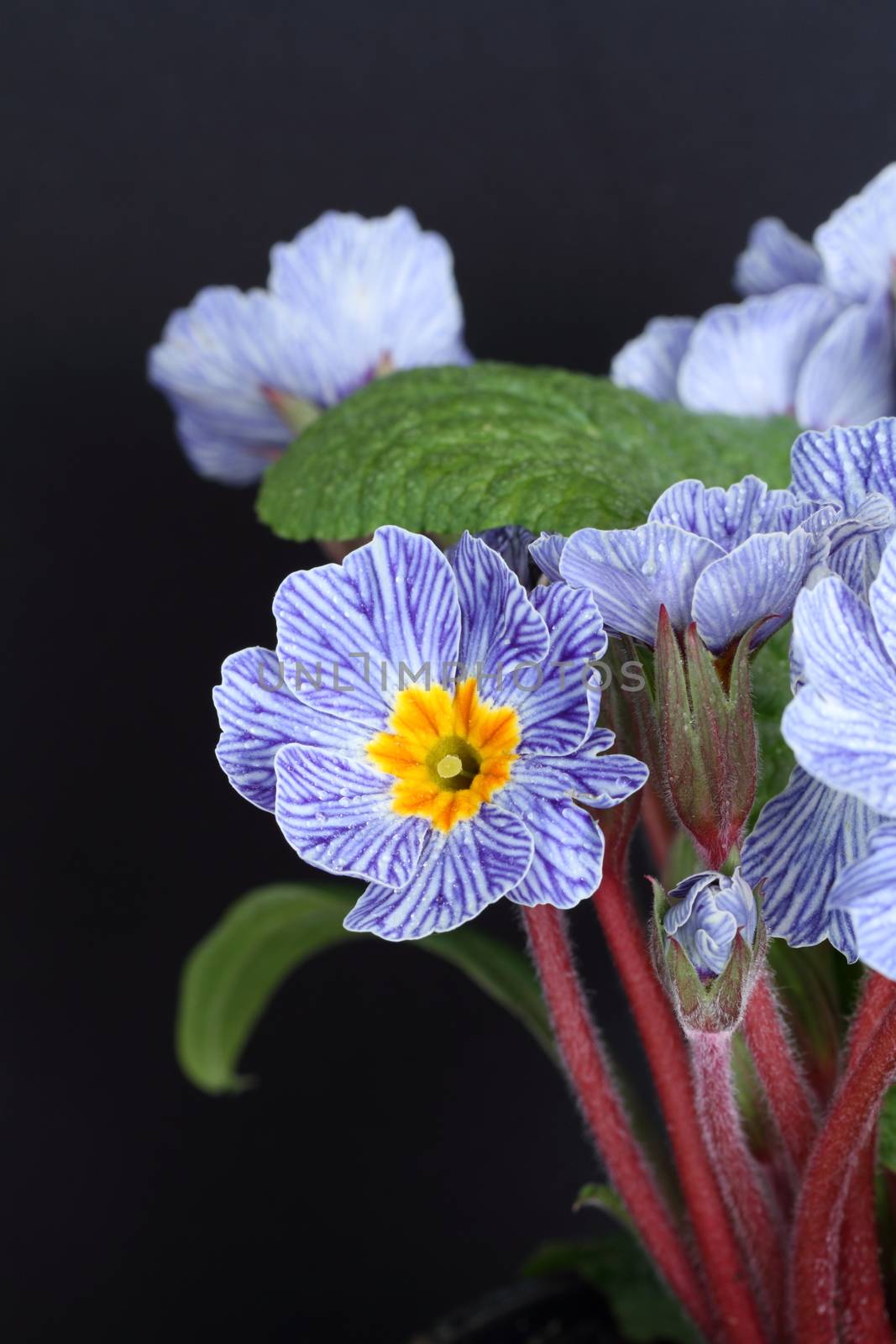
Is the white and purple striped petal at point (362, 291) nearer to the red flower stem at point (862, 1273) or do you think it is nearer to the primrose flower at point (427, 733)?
the primrose flower at point (427, 733)

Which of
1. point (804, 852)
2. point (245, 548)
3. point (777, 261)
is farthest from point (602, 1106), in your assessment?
point (245, 548)

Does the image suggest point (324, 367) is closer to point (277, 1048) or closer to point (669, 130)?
point (669, 130)

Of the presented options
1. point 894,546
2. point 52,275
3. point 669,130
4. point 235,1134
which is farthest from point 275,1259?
point 894,546

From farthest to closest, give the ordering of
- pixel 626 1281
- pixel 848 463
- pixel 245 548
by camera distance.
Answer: pixel 245 548
pixel 626 1281
pixel 848 463

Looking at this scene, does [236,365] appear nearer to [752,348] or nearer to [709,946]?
[752,348]

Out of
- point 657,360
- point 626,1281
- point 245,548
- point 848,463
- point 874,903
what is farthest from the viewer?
point 245,548
